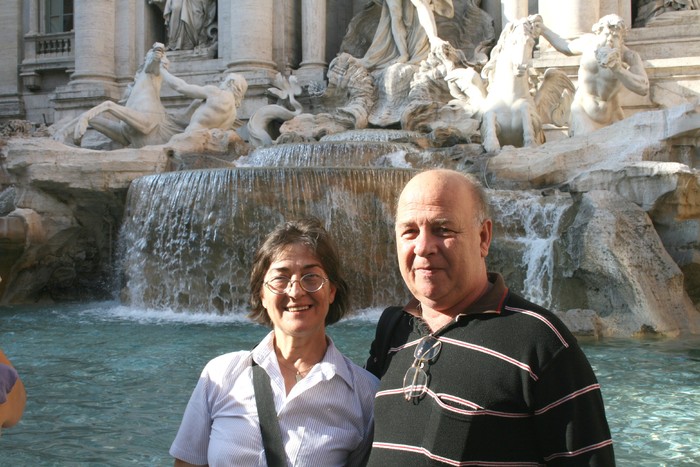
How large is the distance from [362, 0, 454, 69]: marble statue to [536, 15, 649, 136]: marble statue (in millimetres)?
3754

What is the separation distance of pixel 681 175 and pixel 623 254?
3.35ft

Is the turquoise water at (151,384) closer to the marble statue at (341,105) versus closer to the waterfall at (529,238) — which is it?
the waterfall at (529,238)

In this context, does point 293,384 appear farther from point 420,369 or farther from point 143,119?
point 143,119

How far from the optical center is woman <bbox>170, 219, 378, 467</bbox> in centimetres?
188

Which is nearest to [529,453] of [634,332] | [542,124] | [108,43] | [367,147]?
[634,332]

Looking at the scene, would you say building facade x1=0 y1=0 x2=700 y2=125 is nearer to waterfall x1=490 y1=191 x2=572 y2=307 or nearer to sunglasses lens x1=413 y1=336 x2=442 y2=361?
waterfall x1=490 y1=191 x2=572 y2=307

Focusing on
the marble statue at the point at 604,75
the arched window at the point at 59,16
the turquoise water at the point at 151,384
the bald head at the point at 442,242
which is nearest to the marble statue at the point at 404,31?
the marble statue at the point at 604,75

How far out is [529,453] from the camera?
164cm

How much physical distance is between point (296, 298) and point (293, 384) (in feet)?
0.66

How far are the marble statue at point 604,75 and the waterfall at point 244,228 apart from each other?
9.86 ft

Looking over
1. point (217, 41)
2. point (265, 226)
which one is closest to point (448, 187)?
point (265, 226)

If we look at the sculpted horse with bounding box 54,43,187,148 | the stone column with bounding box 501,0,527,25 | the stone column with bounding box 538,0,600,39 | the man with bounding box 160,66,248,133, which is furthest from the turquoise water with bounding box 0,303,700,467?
the stone column with bounding box 501,0,527,25

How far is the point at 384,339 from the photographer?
1925 mm

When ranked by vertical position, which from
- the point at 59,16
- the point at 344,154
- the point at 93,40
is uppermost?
the point at 59,16
